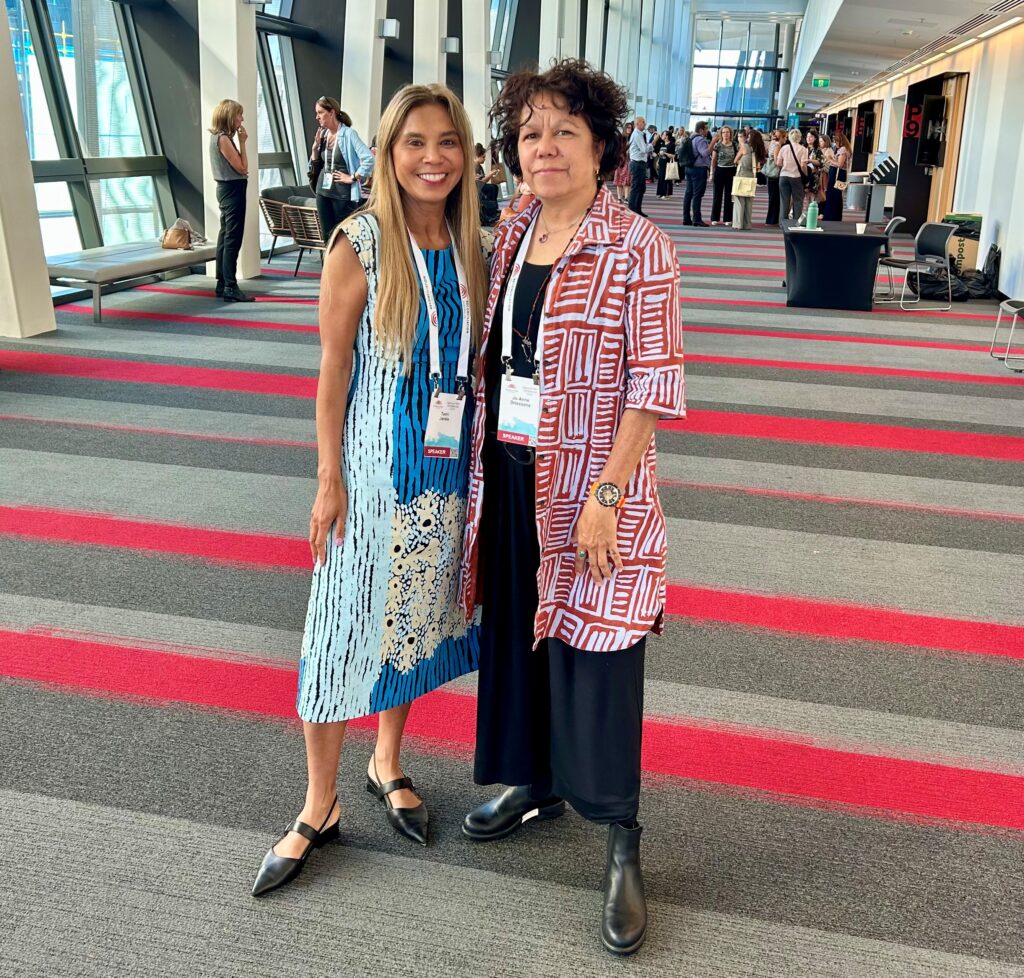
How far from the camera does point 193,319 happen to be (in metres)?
9.05

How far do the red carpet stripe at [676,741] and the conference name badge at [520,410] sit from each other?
1194 millimetres

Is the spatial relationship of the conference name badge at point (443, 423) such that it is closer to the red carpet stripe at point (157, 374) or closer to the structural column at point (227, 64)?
the red carpet stripe at point (157, 374)

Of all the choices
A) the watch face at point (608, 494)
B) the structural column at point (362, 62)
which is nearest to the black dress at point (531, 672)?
the watch face at point (608, 494)

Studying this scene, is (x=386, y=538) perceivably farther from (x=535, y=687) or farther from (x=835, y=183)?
(x=835, y=183)

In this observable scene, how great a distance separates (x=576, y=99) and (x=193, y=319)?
7597 millimetres

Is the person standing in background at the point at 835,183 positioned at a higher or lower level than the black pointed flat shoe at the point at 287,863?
higher

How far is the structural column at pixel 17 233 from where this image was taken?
24.7 ft

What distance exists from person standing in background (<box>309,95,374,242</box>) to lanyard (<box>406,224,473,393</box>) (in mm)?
8901

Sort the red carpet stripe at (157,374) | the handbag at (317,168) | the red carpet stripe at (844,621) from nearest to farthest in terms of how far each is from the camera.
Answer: the red carpet stripe at (844,621) → the red carpet stripe at (157,374) → the handbag at (317,168)

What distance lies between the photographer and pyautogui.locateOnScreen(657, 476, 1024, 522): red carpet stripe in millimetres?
4941

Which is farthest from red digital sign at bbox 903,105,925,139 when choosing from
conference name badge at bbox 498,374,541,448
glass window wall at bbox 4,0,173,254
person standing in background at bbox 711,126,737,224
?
conference name badge at bbox 498,374,541,448

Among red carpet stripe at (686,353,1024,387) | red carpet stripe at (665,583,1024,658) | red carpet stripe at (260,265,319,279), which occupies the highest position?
red carpet stripe at (260,265,319,279)

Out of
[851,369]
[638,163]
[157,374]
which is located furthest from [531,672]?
[638,163]

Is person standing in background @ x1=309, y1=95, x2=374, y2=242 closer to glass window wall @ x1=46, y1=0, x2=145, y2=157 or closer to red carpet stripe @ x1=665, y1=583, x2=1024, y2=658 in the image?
glass window wall @ x1=46, y1=0, x2=145, y2=157
